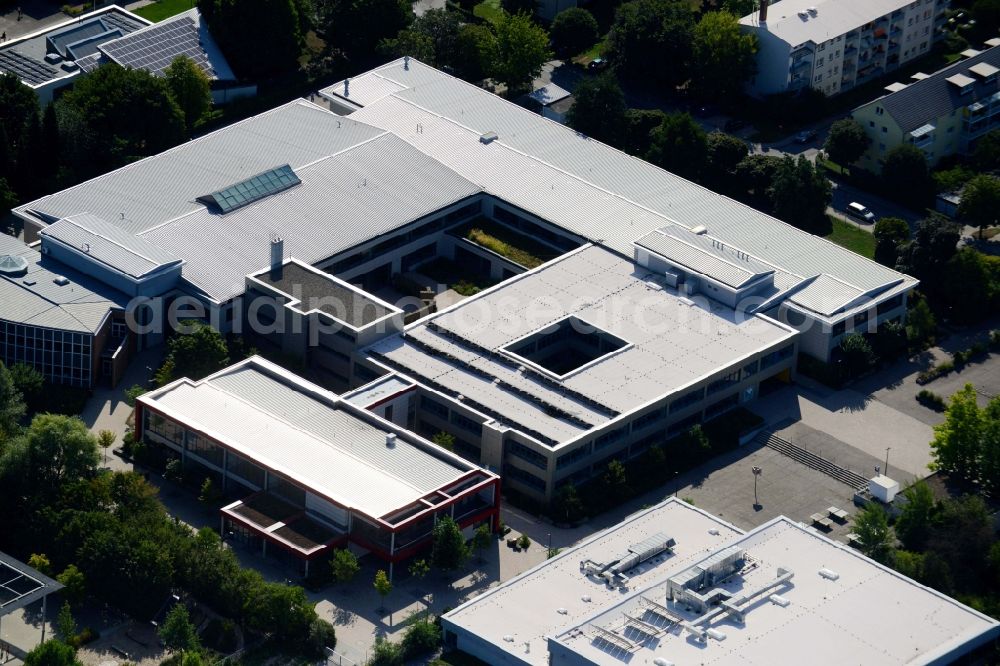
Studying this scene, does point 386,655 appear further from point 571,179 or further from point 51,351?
point 571,179

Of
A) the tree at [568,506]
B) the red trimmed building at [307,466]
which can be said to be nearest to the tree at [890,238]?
the tree at [568,506]

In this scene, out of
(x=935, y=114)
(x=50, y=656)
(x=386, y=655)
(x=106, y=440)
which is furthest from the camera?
(x=935, y=114)

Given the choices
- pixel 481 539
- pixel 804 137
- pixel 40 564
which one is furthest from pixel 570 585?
pixel 804 137

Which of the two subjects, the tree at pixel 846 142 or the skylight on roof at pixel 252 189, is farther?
the tree at pixel 846 142

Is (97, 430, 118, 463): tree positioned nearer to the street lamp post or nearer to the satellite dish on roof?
the satellite dish on roof

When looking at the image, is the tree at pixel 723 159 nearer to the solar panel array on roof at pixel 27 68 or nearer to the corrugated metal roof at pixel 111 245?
the corrugated metal roof at pixel 111 245

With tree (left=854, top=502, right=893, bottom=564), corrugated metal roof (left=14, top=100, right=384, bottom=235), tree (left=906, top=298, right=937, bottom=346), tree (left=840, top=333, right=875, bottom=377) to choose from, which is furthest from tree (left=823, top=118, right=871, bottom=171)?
tree (left=854, top=502, right=893, bottom=564)
